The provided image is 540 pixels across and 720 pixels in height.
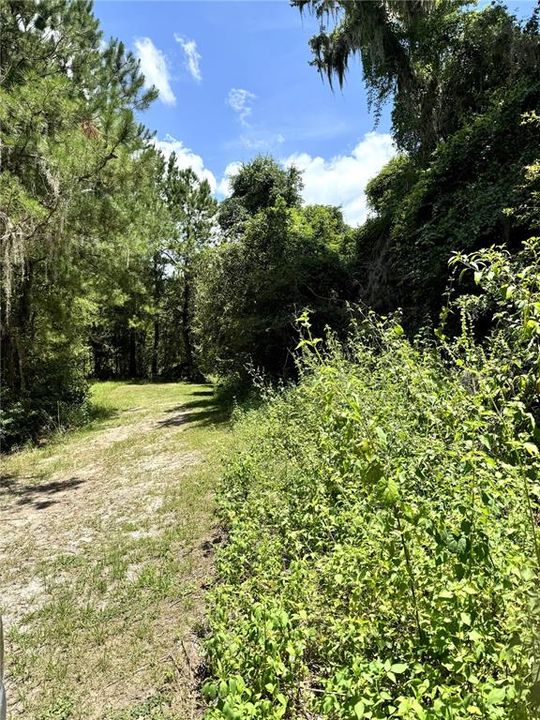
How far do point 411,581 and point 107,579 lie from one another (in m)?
2.88

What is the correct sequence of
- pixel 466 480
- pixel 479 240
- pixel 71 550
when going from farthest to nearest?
pixel 479 240 < pixel 71 550 < pixel 466 480

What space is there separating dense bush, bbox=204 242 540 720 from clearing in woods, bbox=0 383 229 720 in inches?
22.9

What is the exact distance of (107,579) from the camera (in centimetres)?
371

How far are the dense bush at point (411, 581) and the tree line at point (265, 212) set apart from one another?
13.0ft

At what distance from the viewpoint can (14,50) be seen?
7.75 metres

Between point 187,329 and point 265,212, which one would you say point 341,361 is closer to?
point 265,212

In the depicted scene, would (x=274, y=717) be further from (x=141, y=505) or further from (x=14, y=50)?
(x=14, y=50)

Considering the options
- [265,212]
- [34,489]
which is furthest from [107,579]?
[265,212]

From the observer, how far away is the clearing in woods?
250cm

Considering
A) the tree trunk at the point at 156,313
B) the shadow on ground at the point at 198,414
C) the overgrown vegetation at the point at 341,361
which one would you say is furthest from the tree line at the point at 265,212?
the tree trunk at the point at 156,313

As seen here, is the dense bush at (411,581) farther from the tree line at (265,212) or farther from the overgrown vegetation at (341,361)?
the tree line at (265,212)

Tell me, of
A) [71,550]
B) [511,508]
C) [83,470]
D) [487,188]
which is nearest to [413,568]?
[511,508]

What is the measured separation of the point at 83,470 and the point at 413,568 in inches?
264

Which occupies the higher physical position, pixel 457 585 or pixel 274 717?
pixel 457 585
